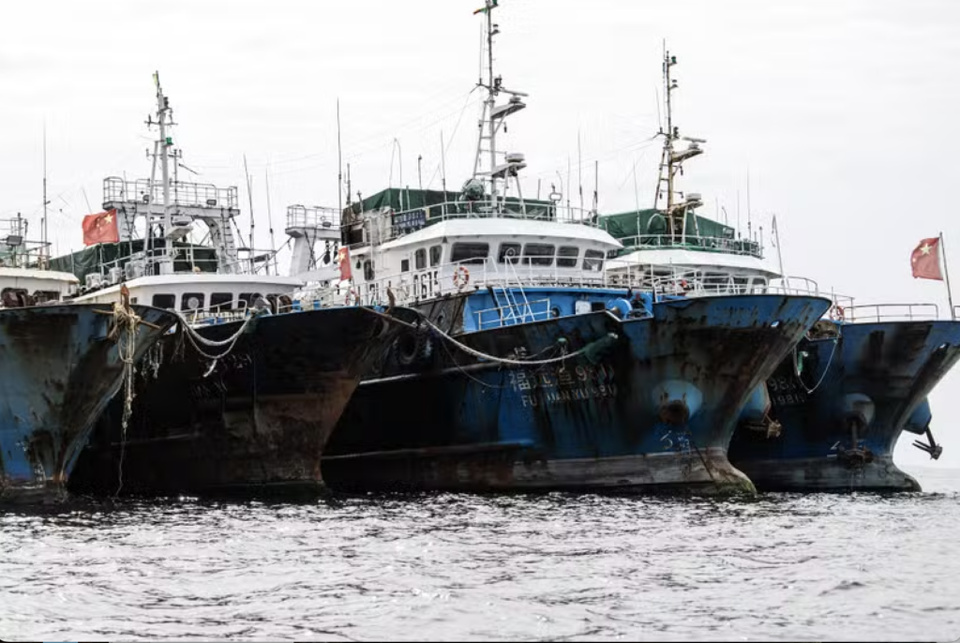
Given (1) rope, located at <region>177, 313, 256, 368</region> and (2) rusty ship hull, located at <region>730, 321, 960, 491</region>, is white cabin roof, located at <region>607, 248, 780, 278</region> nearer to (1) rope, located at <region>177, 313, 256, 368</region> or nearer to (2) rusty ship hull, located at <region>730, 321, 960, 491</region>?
(2) rusty ship hull, located at <region>730, 321, 960, 491</region>

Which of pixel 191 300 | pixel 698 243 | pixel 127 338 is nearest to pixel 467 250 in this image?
pixel 191 300

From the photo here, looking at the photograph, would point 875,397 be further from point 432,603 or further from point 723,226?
point 432,603

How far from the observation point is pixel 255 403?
2705 cm

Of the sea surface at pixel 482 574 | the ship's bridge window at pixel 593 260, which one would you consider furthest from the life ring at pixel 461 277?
the sea surface at pixel 482 574

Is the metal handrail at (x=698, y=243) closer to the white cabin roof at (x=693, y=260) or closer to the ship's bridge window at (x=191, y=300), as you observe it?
the white cabin roof at (x=693, y=260)

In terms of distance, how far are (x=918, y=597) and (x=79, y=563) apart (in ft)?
30.7

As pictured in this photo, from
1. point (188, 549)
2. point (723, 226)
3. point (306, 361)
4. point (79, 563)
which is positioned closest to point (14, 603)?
point (79, 563)

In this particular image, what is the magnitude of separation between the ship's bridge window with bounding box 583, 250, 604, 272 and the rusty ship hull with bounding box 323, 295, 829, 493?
18.7ft

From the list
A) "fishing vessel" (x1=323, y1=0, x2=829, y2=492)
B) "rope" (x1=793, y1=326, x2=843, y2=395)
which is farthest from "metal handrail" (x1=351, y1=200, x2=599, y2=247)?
"rope" (x1=793, y1=326, x2=843, y2=395)

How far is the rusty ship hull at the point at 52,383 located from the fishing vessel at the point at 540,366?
5.35 m

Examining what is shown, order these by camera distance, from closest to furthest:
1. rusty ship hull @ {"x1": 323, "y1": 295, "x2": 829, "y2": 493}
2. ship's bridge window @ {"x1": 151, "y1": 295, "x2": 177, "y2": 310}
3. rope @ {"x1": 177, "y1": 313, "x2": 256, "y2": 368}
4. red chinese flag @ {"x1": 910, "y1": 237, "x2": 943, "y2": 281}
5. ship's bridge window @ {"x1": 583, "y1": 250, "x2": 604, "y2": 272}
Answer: rusty ship hull @ {"x1": 323, "y1": 295, "x2": 829, "y2": 493}, rope @ {"x1": 177, "y1": 313, "x2": 256, "y2": 368}, red chinese flag @ {"x1": 910, "y1": 237, "x2": 943, "y2": 281}, ship's bridge window @ {"x1": 151, "y1": 295, "x2": 177, "y2": 310}, ship's bridge window @ {"x1": 583, "y1": 250, "x2": 604, "y2": 272}

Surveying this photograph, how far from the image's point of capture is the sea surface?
11.9 metres

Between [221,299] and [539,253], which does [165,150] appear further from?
[539,253]

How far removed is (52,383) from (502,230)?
431 inches
